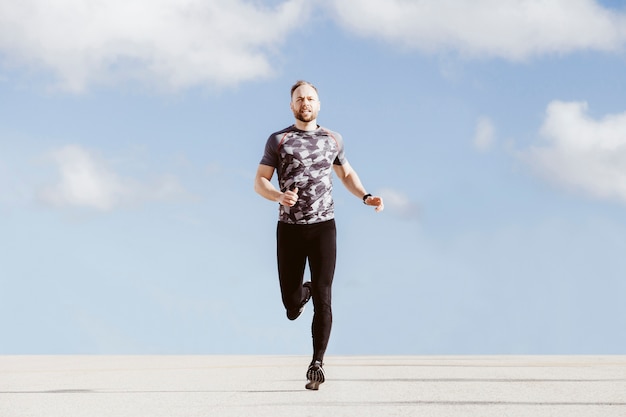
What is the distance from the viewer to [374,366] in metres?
10.4

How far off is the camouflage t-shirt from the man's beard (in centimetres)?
10

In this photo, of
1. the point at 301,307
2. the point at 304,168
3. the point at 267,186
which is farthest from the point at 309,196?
the point at 301,307

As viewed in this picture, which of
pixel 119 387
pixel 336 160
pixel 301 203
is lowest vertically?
pixel 119 387

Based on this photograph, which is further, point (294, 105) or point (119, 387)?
point (119, 387)

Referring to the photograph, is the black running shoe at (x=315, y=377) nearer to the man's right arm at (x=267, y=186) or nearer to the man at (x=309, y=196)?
the man at (x=309, y=196)

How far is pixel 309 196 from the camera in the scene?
712 centimetres

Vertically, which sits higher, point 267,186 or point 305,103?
point 305,103

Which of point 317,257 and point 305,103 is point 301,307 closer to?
point 317,257

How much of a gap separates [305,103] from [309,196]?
77 cm

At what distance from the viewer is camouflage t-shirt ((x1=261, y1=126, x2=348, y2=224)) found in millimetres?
7109

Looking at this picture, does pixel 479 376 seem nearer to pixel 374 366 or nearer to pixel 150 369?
pixel 374 366

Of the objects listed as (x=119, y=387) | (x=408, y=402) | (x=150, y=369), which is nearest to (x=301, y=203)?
(x=408, y=402)

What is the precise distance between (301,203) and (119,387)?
2418 mm

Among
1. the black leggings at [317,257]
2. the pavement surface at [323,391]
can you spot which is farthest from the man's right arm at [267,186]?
the pavement surface at [323,391]
